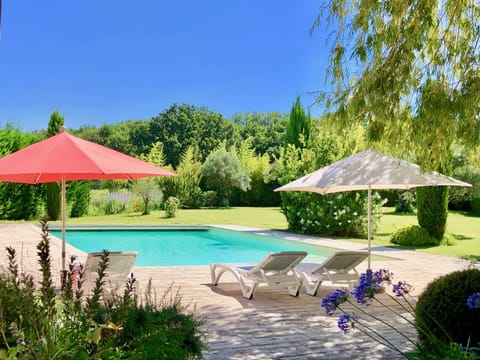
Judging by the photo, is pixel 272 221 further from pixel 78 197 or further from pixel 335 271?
pixel 335 271

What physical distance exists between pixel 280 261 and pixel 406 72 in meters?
2.93

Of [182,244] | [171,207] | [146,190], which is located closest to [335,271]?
[182,244]

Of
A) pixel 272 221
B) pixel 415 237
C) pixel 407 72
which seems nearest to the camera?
pixel 407 72

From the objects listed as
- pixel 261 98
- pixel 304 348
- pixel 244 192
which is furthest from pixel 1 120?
pixel 261 98

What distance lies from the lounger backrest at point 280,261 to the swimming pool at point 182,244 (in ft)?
16.9

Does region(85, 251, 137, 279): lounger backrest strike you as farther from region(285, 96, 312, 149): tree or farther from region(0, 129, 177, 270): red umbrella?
region(285, 96, 312, 149): tree

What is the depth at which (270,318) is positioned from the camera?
6.07 metres

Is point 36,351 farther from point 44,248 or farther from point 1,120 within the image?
point 1,120

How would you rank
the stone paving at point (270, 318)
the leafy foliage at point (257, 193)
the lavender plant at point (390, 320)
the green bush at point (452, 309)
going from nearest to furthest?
the lavender plant at point (390, 320) → the green bush at point (452, 309) → the stone paving at point (270, 318) → the leafy foliage at point (257, 193)

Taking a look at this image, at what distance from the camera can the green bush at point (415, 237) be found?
14.3 metres

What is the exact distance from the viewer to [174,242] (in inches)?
656

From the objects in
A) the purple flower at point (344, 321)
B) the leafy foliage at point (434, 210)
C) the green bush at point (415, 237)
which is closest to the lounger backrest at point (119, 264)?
the purple flower at point (344, 321)

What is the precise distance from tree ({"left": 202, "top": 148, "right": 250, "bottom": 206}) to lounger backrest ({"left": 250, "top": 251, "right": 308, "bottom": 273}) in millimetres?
22523

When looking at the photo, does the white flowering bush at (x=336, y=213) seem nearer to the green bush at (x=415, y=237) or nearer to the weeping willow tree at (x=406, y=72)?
the green bush at (x=415, y=237)
